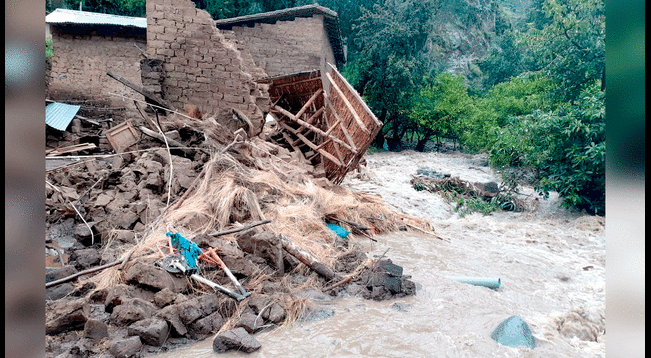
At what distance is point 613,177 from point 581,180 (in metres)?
9.94

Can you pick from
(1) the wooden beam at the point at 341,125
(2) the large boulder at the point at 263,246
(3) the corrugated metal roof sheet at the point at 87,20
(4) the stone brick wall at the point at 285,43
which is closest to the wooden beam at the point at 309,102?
(1) the wooden beam at the point at 341,125

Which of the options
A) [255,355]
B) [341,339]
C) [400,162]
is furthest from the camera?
[400,162]

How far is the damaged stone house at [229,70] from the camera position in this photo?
723 centimetres

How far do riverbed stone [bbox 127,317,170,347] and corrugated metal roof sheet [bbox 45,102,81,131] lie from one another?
5.07m

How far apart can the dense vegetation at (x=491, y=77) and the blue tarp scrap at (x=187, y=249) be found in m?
3.05

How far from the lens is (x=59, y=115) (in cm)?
767

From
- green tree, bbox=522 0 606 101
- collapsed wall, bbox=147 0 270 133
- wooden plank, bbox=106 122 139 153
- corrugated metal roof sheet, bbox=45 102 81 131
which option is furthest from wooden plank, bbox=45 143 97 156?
green tree, bbox=522 0 606 101

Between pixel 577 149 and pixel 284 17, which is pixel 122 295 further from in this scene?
pixel 284 17

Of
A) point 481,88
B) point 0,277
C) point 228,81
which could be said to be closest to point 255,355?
point 0,277

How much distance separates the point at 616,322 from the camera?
1.65 feet

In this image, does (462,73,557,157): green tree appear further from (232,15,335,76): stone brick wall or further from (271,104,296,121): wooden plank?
(232,15,335,76): stone brick wall

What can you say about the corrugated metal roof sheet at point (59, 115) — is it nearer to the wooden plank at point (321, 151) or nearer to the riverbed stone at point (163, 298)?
the wooden plank at point (321, 151)

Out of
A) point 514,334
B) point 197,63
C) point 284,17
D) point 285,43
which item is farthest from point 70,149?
point 284,17

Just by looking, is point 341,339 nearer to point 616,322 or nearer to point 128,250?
point 128,250
